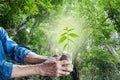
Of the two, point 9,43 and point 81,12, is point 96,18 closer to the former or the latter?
point 81,12

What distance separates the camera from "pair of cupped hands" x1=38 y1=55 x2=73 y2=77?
1.53m

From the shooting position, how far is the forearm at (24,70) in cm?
154

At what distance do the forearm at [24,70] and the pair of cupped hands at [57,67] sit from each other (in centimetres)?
3

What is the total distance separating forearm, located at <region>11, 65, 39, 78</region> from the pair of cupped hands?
1.0 inches

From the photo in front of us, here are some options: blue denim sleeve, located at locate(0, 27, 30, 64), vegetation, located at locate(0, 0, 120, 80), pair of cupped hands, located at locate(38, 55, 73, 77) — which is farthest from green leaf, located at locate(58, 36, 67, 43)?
vegetation, located at locate(0, 0, 120, 80)

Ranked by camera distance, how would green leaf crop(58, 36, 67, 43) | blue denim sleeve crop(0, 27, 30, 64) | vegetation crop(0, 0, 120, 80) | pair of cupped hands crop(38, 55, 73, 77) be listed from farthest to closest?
vegetation crop(0, 0, 120, 80) → blue denim sleeve crop(0, 27, 30, 64) → green leaf crop(58, 36, 67, 43) → pair of cupped hands crop(38, 55, 73, 77)

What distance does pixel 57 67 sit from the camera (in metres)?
1.53

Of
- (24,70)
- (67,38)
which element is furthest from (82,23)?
(24,70)

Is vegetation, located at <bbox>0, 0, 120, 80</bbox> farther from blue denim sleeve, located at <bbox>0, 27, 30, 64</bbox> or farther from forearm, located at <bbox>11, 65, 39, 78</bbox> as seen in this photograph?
forearm, located at <bbox>11, 65, 39, 78</bbox>

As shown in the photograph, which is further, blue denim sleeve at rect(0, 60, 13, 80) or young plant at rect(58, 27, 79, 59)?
young plant at rect(58, 27, 79, 59)

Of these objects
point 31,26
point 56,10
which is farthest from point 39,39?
point 56,10

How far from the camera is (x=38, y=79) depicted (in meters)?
18.6

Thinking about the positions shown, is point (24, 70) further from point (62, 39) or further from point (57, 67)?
point (62, 39)

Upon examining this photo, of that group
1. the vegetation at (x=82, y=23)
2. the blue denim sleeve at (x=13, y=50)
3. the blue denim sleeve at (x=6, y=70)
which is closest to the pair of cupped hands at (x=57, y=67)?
the blue denim sleeve at (x=6, y=70)
